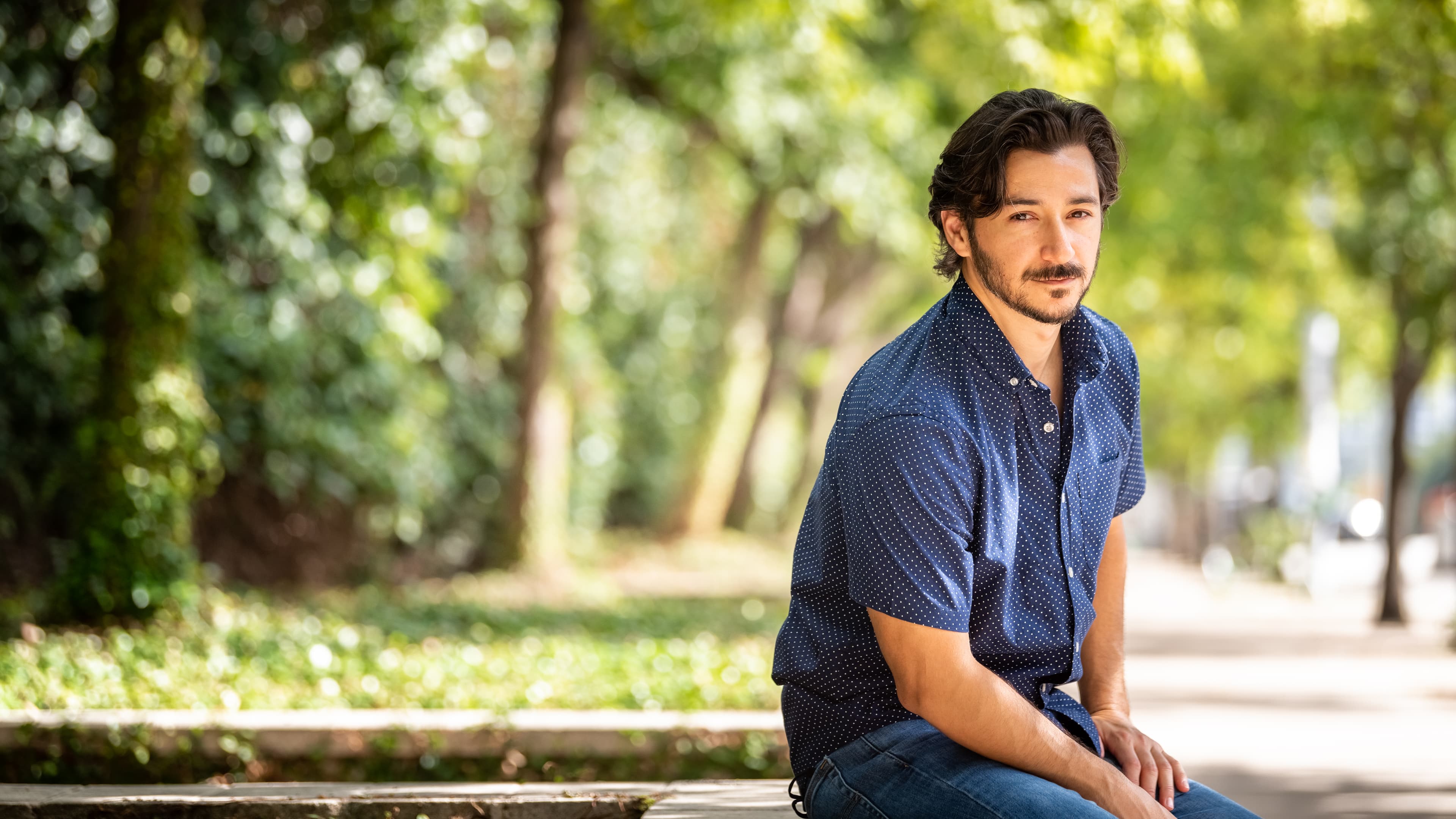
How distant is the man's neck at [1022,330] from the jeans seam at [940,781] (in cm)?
77

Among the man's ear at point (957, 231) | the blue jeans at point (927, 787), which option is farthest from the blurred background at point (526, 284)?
the man's ear at point (957, 231)

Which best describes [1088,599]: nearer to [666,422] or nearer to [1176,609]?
[1176,609]

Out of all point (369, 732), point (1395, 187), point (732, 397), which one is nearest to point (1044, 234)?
point (369, 732)

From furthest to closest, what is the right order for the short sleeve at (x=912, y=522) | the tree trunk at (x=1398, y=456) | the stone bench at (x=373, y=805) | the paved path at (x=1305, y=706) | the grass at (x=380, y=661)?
the tree trunk at (x=1398, y=456)
the paved path at (x=1305, y=706)
the grass at (x=380, y=661)
the stone bench at (x=373, y=805)
the short sleeve at (x=912, y=522)

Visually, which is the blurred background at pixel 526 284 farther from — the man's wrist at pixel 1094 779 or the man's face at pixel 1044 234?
the man's face at pixel 1044 234

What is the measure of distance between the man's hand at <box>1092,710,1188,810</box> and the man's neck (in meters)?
0.70

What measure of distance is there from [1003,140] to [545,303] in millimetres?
12848

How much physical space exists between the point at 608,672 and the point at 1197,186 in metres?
14.6

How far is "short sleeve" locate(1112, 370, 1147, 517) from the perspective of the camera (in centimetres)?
336

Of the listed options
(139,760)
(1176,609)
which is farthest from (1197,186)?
(139,760)

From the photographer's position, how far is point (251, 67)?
13.5 meters

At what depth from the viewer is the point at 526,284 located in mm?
15891

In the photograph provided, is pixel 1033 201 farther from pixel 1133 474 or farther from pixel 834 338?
pixel 834 338

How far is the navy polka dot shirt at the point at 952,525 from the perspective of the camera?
108 inches
